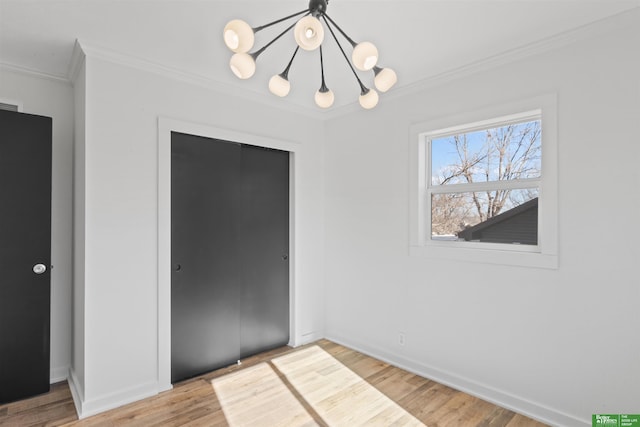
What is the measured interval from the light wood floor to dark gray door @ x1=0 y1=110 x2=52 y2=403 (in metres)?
0.24

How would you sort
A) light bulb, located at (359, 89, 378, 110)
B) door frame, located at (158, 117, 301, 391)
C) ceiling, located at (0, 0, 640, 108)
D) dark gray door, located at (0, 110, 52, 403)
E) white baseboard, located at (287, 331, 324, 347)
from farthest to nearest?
white baseboard, located at (287, 331, 324, 347), door frame, located at (158, 117, 301, 391), dark gray door, located at (0, 110, 52, 403), ceiling, located at (0, 0, 640, 108), light bulb, located at (359, 89, 378, 110)

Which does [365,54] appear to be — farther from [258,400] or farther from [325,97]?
[258,400]

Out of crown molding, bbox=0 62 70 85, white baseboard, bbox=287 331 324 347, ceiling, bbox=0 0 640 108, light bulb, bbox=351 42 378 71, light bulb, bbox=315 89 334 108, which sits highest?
ceiling, bbox=0 0 640 108

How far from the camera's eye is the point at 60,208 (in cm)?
290

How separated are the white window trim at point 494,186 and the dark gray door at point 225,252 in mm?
1410

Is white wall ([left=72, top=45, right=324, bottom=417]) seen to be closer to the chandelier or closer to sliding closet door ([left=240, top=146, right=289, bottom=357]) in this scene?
sliding closet door ([left=240, top=146, right=289, bottom=357])

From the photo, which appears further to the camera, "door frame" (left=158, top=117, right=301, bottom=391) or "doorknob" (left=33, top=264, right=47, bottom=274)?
"door frame" (left=158, top=117, right=301, bottom=391)

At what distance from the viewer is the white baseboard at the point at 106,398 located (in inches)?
93.0

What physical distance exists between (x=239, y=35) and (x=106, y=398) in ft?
8.65

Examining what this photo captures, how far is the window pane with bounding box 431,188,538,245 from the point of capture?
2.51 m

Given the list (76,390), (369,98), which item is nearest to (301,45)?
(369,98)

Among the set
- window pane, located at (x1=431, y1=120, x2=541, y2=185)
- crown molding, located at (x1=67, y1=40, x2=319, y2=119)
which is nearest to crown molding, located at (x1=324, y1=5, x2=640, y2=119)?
window pane, located at (x1=431, y1=120, x2=541, y2=185)

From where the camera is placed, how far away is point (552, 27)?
2170mm

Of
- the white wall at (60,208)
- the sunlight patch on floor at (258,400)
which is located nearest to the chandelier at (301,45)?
the sunlight patch on floor at (258,400)
